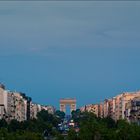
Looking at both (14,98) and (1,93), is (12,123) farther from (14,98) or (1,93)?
(14,98)

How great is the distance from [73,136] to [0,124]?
1760 inches

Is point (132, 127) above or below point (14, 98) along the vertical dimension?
below

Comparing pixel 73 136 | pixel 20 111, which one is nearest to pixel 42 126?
pixel 20 111

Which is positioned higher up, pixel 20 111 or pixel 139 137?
pixel 20 111

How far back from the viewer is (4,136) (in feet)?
246

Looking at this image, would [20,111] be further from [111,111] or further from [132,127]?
[132,127]

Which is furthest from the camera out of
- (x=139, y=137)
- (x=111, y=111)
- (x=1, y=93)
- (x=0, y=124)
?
(x=111, y=111)

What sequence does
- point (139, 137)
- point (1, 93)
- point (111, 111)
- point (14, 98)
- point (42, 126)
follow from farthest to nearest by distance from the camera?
point (111, 111) < point (14, 98) < point (1, 93) < point (42, 126) < point (139, 137)

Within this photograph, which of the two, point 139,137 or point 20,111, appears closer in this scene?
point 139,137

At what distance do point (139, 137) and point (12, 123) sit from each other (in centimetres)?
5297

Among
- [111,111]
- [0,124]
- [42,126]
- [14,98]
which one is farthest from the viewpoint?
[111,111]

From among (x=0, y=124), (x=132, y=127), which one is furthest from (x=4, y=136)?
(x=0, y=124)

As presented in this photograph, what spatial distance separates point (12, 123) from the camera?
123688mm

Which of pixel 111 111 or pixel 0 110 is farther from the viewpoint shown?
pixel 111 111
